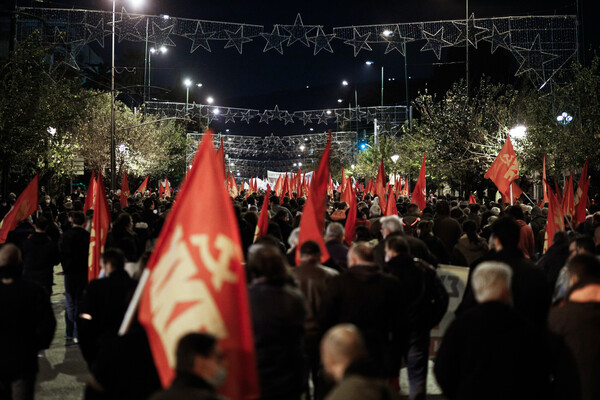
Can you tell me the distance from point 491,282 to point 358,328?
128cm

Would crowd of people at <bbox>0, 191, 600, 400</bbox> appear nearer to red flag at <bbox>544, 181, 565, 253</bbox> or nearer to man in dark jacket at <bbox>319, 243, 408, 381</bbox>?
man in dark jacket at <bbox>319, 243, 408, 381</bbox>

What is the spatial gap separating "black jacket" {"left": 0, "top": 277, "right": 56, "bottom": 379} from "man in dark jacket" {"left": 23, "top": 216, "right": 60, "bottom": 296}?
13.3 ft

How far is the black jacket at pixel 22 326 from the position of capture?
18.2 feet

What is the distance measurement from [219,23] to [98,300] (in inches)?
951

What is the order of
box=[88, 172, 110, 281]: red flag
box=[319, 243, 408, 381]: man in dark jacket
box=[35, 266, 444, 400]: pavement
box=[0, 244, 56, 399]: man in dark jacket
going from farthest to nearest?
box=[88, 172, 110, 281]: red flag → box=[35, 266, 444, 400]: pavement → box=[319, 243, 408, 381]: man in dark jacket → box=[0, 244, 56, 399]: man in dark jacket

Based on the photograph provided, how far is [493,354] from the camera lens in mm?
4441

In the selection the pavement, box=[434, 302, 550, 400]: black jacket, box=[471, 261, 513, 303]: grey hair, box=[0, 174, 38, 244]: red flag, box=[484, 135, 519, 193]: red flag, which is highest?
box=[484, 135, 519, 193]: red flag

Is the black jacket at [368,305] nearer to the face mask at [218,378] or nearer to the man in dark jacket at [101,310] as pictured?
the man in dark jacket at [101,310]

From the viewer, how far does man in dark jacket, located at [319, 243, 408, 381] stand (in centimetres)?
566

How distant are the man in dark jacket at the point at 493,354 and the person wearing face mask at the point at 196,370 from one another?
5.36 feet

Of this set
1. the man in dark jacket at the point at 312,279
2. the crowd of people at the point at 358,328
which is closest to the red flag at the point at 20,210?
the crowd of people at the point at 358,328

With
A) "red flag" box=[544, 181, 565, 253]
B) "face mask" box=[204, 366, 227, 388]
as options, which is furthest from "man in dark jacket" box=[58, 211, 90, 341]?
"face mask" box=[204, 366, 227, 388]

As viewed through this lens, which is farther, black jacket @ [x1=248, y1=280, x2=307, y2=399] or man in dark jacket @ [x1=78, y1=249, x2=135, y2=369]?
man in dark jacket @ [x1=78, y1=249, x2=135, y2=369]

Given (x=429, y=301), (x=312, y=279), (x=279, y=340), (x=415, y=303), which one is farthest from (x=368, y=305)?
(x=429, y=301)
